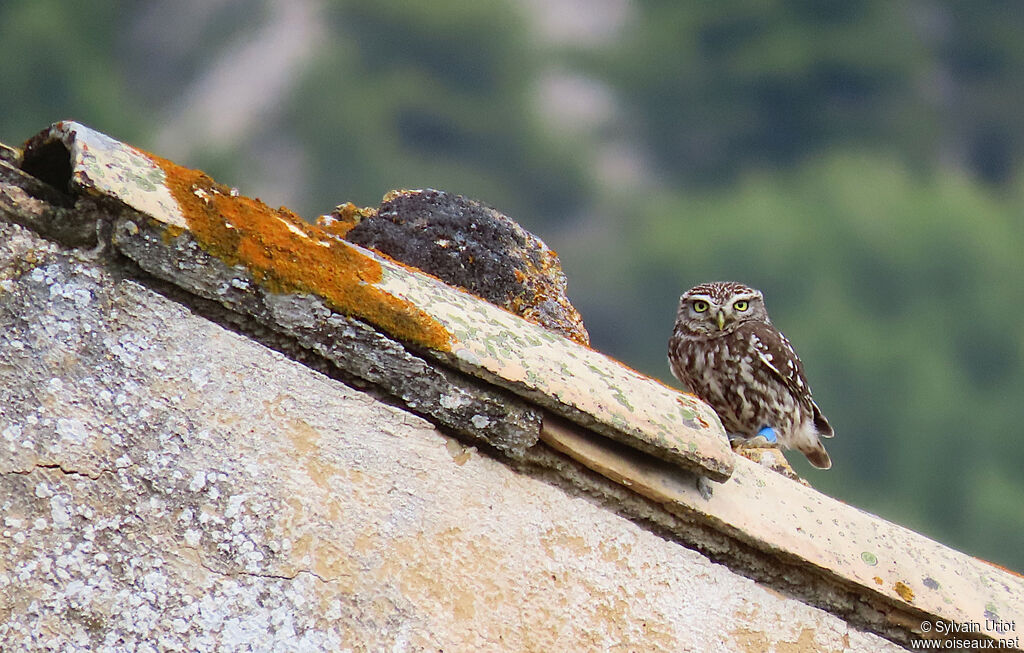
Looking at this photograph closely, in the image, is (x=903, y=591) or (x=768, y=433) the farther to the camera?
(x=768, y=433)

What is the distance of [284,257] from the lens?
226 centimetres

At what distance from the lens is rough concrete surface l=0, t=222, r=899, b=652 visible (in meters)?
2.05

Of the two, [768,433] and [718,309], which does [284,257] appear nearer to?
[768,433]

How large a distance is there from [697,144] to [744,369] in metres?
40.8

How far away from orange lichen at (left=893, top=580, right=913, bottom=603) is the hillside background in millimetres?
25928

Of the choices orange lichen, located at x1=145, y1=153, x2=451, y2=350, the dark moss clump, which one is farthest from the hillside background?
orange lichen, located at x1=145, y1=153, x2=451, y2=350

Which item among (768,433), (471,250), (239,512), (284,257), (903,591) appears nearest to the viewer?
(239,512)

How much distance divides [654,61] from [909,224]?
421 inches

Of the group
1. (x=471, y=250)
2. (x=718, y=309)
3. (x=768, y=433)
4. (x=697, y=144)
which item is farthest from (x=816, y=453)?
(x=697, y=144)

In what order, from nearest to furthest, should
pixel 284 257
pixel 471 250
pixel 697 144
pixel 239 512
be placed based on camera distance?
pixel 239 512, pixel 284 257, pixel 471 250, pixel 697 144

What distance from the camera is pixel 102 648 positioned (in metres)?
2.03

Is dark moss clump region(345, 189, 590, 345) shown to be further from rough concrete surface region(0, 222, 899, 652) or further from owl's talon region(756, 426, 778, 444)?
owl's talon region(756, 426, 778, 444)

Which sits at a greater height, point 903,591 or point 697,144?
point 697,144

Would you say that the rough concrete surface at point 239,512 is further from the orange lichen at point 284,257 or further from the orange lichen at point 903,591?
the orange lichen at point 903,591
